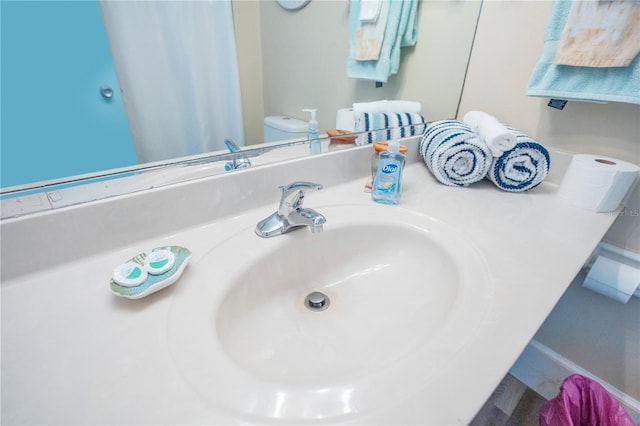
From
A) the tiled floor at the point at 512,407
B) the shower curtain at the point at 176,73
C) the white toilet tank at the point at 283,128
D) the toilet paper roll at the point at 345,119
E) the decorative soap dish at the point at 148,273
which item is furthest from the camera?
the tiled floor at the point at 512,407

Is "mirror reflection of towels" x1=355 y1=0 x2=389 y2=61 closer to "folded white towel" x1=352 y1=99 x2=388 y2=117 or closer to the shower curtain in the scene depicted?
"folded white towel" x1=352 y1=99 x2=388 y2=117

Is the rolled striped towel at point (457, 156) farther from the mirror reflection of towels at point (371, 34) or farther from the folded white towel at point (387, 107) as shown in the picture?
the mirror reflection of towels at point (371, 34)

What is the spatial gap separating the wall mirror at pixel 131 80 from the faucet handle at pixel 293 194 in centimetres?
19

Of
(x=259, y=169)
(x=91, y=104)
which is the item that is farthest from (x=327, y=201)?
(x=91, y=104)

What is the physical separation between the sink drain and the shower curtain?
1.42 feet

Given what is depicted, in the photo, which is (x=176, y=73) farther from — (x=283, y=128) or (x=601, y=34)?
(x=601, y=34)

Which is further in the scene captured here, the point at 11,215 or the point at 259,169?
the point at 259,169

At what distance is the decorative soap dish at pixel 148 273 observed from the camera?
17.8 inches

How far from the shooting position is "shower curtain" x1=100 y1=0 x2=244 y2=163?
57 centimetres

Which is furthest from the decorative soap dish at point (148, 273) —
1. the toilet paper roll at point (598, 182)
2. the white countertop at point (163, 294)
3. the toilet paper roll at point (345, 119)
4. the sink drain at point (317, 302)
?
the toilet paper roll at point (598, 182)

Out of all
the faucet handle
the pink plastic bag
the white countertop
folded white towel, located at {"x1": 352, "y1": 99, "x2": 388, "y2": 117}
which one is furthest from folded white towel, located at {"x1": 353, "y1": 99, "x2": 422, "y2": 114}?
the pink plastic bag

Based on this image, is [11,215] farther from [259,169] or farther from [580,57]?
[580,57]

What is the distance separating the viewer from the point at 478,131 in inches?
36.6

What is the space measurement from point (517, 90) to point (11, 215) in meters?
1.36
